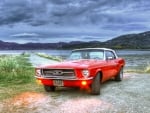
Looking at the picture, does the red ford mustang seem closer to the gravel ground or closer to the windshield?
the windshield

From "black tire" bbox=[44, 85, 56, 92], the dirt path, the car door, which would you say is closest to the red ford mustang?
"black tire" bbox=[44, 85, 56, 92]

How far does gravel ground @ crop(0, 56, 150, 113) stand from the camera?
30.1 feet

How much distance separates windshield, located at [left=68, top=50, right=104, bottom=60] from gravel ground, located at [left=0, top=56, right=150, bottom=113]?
1.19 metres

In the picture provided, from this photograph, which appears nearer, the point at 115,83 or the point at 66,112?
the point at 66,112

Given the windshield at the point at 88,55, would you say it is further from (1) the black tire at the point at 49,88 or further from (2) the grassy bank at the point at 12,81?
(2) the grassy bank at the point at 12,81

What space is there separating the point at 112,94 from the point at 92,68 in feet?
3.63

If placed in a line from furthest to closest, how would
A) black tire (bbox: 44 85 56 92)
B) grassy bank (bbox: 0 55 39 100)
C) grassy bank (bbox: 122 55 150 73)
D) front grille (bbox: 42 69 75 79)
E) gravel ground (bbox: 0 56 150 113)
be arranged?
1. grassy bank (bbox: 122 55 150 73)
2. grassy bank (bbox: 0 55 39 100)
3. black tire (bbox: 44 85 56 92)
4. front grille (bbox: 42 69 75 79)
5. gravel ground (bbox: 0 56 150 113)

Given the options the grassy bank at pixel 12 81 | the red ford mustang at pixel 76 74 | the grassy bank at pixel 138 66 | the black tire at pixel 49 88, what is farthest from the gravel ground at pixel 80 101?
the grassy bank at pixel 138 66

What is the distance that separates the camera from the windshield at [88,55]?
13.1m

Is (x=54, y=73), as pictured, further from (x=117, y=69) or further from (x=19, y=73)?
(x=19, y=73)

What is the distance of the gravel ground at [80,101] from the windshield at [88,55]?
1.19 metres

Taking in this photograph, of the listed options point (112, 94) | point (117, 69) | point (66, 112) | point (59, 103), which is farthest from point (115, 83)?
point (66, 112)

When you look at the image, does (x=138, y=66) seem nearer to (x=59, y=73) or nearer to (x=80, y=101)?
(x=59, y=73)

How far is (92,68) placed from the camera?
11.1 metres
